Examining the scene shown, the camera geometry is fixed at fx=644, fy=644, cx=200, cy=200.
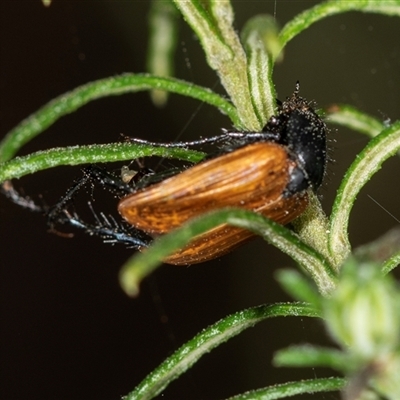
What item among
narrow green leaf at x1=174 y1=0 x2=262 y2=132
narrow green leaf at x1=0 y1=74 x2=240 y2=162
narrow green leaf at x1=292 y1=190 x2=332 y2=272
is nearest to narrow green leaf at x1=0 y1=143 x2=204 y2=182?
narrow green leaf at x1=0 y1=74 x2=240 y2=162

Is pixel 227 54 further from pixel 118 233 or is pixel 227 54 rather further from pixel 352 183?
pixel 118 233

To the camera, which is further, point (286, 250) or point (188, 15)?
point (188, 15)

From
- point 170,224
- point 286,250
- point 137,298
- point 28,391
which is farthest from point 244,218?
point 28,391

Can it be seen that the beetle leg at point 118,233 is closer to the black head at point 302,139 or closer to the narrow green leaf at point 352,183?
the black head at point 302,139

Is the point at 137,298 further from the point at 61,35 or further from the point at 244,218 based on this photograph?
the point at 244,218

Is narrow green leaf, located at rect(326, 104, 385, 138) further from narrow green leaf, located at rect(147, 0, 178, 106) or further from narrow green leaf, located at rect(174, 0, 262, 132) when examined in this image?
narrow green leaf, located at rect(147, 0, 178, 106)

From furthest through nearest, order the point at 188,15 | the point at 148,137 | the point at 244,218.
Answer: the point at 148,137 < the point at 188,15 < the point at 244,218

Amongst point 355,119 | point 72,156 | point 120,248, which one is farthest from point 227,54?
point 120,248
